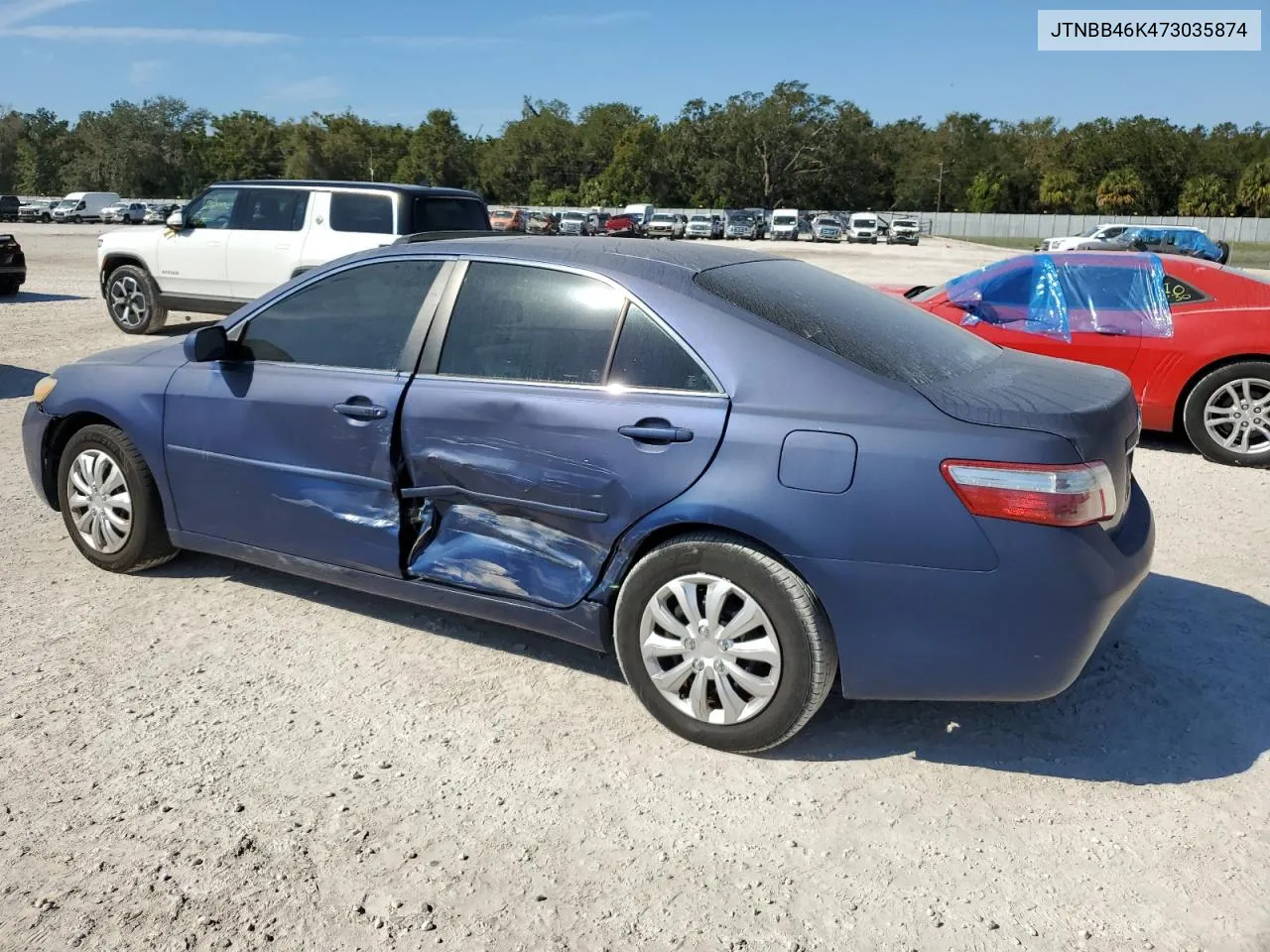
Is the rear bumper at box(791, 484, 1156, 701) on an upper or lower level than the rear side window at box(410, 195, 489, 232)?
lower

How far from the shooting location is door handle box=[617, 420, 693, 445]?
10.3ft

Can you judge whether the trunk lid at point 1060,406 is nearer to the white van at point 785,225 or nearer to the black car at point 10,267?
the black car at point 10,267

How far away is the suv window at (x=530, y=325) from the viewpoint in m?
3.42

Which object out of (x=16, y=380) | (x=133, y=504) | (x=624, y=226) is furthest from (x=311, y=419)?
(x=624, y=226)

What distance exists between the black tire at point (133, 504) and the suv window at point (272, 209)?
23.3 feet

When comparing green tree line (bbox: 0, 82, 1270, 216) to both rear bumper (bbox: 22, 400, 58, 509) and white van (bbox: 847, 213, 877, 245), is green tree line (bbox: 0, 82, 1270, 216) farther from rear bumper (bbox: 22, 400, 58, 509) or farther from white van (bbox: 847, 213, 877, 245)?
rear bumper (bbox: 22, 400, 58, 509)

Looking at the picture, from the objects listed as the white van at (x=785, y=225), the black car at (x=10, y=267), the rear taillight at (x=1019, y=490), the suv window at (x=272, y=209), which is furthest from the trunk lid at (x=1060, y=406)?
the white van at (x=785, y=225)

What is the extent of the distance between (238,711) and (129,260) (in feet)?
36.4

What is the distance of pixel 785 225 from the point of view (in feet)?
195

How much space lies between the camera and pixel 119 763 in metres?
3.14

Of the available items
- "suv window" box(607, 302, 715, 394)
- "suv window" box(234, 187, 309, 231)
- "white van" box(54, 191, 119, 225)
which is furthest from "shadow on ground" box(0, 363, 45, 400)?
"white van" box(54, 191, 119, 225)

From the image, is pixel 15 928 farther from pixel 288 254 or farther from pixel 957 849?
pixel 288 254

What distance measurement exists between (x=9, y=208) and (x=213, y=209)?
59.6m

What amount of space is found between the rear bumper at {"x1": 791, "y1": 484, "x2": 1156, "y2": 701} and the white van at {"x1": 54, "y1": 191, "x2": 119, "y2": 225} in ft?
225
